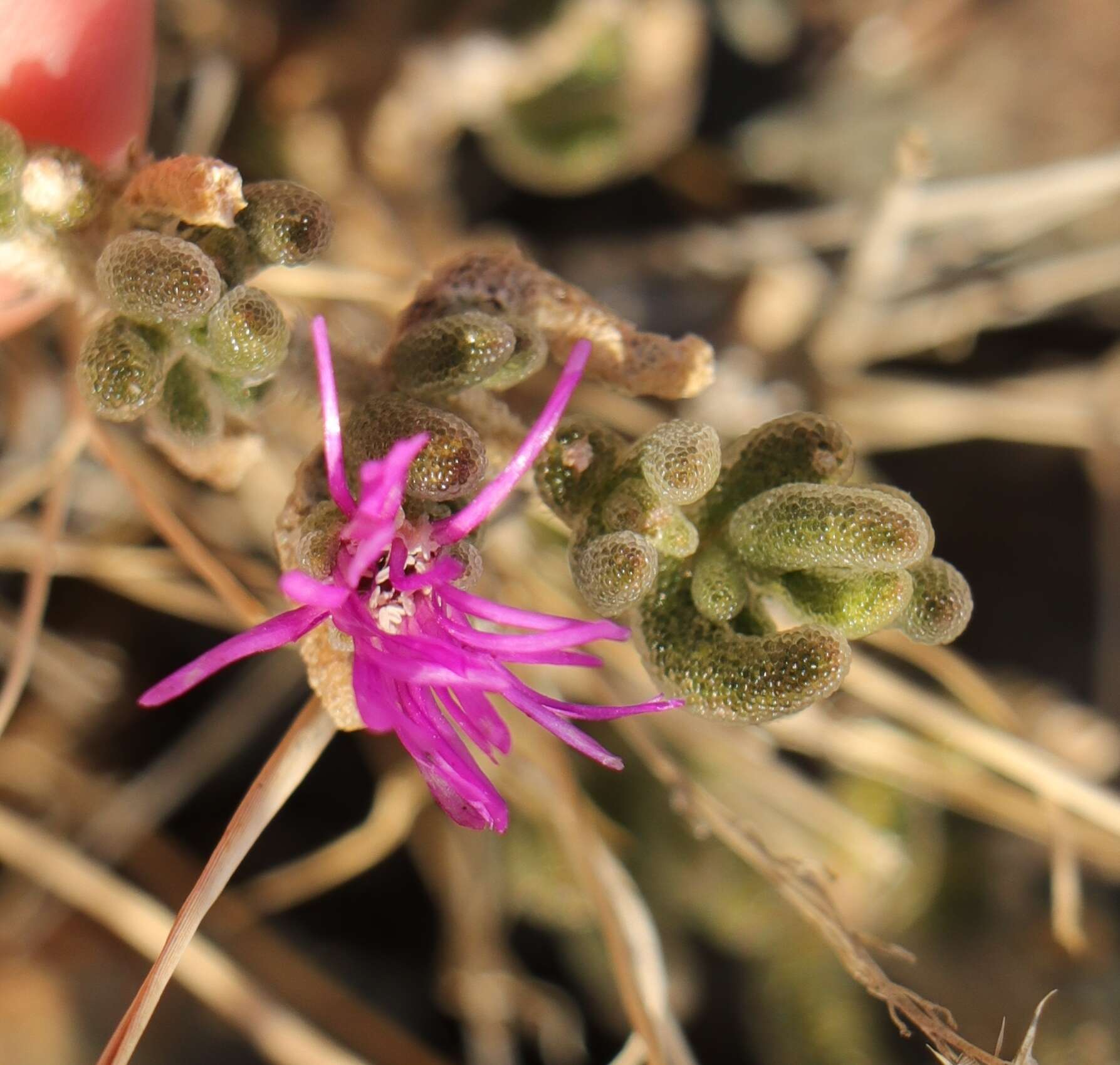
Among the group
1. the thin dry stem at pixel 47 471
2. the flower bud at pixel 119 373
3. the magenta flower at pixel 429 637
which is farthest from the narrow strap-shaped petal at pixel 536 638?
the thin dry stem at pixel 47 471

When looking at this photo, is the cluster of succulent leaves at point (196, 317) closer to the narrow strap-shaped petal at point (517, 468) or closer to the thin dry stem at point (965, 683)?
the narrow strap-shaped petal at point (517, 468)

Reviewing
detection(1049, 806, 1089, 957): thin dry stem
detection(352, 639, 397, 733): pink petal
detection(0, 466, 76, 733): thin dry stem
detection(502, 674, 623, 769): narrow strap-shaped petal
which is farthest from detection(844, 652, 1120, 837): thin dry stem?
detection(0, 466, 76, 733): thin dry stem

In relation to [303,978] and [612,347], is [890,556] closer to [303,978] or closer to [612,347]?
[612,347]

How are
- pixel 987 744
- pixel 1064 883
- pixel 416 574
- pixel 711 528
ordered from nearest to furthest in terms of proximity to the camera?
1. pixel 416 574
2. pixel 711 528
3. pixel 1064 883
4. pixel 987 744

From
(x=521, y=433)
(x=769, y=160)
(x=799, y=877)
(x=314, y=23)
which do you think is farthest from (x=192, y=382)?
(x=769, y=160)

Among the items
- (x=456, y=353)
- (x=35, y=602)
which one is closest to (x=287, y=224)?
(x=456, y=353)

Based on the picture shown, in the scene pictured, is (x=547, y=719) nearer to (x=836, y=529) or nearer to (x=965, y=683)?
(x=836, y=529)
